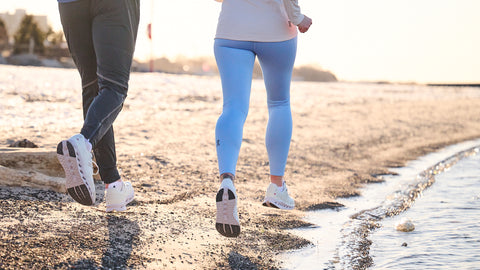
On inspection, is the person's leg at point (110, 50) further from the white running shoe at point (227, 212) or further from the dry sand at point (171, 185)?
the white running shoe at point (227, 212)

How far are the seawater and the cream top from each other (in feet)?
3.64

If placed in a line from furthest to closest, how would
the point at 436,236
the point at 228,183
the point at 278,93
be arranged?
the point at 436,236, the point at 278,93, the point at 228,183

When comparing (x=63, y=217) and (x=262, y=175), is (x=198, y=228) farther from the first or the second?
(x=262, y=175)

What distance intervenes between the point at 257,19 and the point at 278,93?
442 millimetres

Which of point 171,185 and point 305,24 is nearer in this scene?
point 305,24

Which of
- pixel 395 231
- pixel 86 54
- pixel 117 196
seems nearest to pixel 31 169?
pixel 117 196

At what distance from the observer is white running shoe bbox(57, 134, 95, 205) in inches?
88.7

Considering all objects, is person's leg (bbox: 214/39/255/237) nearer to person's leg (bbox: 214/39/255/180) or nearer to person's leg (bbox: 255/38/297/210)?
person's leg (bbox: 214/39/255/180)

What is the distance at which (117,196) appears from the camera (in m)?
2.78

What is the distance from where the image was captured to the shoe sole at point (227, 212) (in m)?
2.32

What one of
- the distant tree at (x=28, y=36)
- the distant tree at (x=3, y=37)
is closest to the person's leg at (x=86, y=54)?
the distant tree at (x=28, y=36)

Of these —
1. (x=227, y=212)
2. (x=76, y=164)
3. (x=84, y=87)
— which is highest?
(x=84, y=87)

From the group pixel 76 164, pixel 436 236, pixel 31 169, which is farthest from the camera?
pixel 31 169

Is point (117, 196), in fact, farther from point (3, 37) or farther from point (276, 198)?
point (3, 37)
